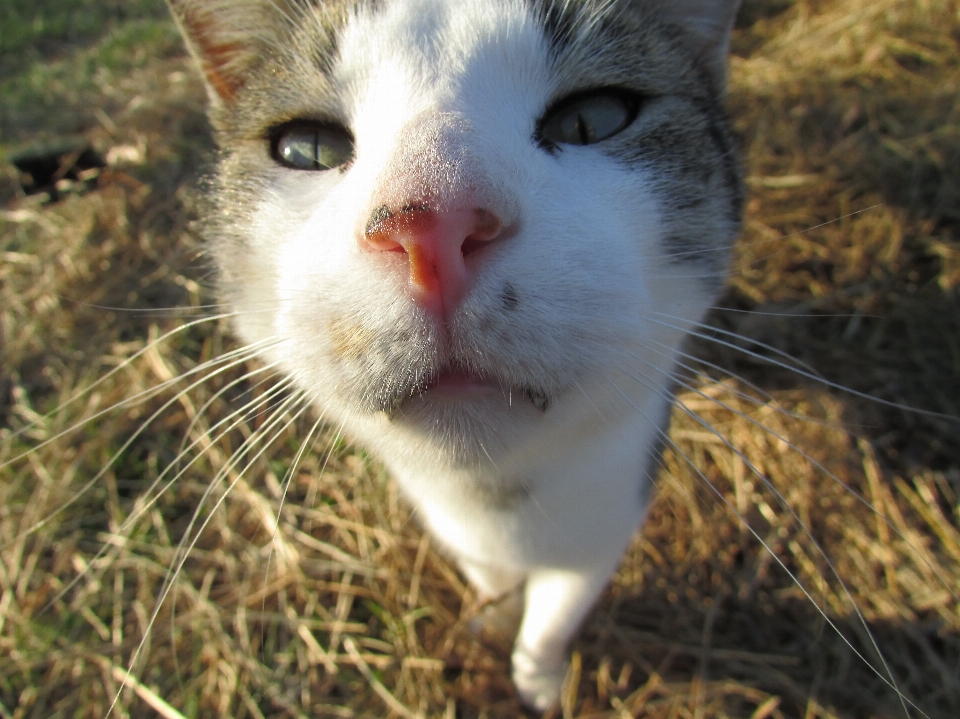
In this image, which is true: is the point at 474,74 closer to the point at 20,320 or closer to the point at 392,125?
the point at 392,125

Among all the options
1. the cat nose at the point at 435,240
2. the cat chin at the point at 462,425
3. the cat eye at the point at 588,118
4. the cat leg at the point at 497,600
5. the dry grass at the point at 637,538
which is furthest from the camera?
the dry grass at the point at 637,538

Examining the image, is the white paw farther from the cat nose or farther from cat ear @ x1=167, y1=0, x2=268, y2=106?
cat ear @ x1=167, y1=0, x2=268, y2=106

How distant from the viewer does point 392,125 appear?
0.67 meters

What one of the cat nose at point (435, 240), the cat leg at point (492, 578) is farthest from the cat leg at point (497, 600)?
the cat nose at point (435, 240)

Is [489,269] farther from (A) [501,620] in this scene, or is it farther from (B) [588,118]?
(A) [501,620]

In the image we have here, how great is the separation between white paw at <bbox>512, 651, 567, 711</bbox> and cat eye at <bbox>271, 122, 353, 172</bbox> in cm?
121

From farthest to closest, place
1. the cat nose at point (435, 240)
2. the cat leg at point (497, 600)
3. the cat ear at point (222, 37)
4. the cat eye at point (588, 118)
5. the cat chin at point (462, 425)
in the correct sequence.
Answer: the cat leg at point (497, 600)
the cat ear at point (222, 37)
the cat eye at point (588, 118)
the cat chin at point (462, 425)
the cat nose at point (435, 240)

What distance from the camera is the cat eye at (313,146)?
0.83m

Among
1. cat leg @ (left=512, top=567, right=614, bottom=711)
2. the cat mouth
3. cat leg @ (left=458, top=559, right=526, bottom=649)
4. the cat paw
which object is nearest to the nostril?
the cat mouth

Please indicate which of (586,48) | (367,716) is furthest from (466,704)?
(586,48)

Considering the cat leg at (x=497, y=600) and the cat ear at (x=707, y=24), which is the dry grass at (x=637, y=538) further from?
the cat ear at (x=707, y=24)

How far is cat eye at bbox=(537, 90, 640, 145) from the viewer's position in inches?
31.2

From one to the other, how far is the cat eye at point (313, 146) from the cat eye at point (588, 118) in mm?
288

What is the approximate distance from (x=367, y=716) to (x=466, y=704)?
252 millimetres
